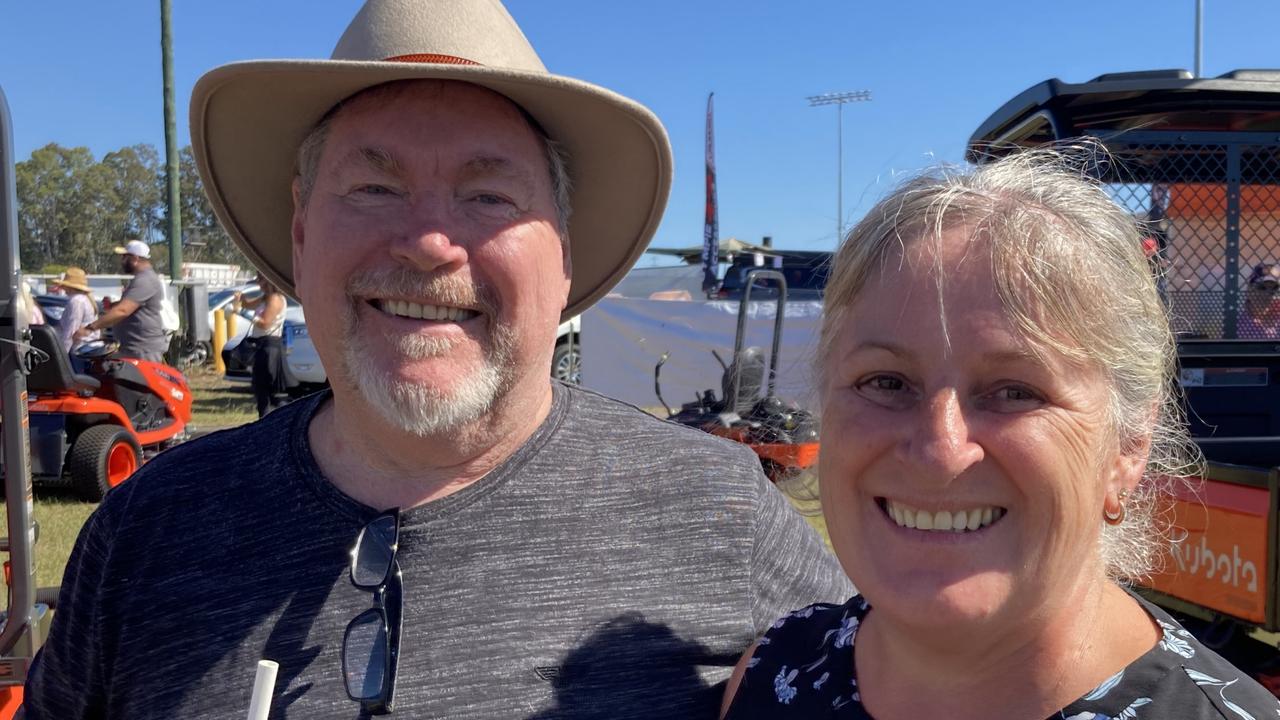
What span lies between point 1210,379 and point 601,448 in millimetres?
2248

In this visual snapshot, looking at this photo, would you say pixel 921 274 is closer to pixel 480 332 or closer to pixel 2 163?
pixel 480 332

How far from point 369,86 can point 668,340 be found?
10392mm

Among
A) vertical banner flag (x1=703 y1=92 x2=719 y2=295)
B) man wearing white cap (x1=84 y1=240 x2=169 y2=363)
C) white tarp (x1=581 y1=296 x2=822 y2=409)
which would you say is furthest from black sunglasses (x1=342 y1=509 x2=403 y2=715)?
vertical banner flag (x1=703 y1=92 x2=719 y2=295)

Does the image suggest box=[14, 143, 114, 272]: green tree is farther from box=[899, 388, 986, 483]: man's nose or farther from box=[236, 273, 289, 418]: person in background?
box=[899, 388, 986, 483]: man's nose

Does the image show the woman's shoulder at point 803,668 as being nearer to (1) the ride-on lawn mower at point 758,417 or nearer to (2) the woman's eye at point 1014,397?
(2) the woman's eye at point 1014,397

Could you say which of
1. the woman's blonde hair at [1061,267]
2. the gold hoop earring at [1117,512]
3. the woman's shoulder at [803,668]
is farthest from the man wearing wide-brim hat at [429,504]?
the gold hoop earring at [1117,512]

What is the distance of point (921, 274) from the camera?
1.21 metres

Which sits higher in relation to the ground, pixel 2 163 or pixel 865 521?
pixel 2 163

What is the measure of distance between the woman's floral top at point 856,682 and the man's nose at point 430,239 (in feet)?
2.70

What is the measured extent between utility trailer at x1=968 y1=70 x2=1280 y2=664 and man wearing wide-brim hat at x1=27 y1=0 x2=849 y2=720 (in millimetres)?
1577

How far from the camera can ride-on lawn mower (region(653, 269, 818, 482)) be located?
22.7 ft

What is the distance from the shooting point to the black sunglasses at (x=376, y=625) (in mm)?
1485

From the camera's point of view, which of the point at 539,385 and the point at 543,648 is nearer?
the point at 543,648

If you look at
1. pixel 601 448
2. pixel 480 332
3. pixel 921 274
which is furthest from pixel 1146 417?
pixel 480 332
